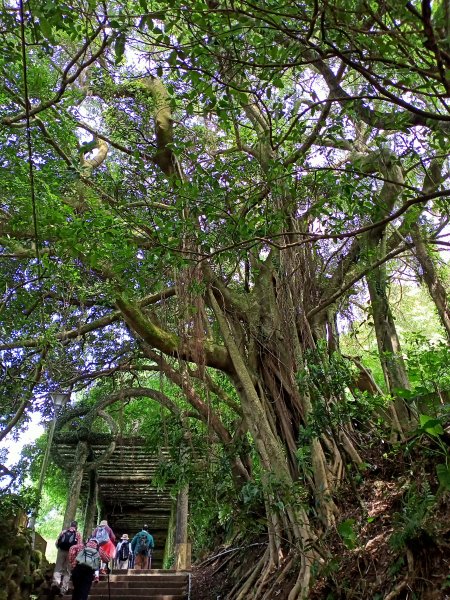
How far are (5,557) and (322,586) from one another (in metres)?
3.85

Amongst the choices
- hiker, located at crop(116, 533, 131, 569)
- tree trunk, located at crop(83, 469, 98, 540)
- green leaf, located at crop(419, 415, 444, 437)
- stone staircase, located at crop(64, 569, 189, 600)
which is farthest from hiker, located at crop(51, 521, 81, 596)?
green leaf, located at crop(419, 415, 444, 437)

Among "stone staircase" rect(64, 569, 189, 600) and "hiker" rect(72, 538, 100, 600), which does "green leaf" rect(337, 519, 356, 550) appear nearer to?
"hiker" rect(72, 538, 100, 600)

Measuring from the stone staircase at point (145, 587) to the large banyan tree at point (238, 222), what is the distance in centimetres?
214

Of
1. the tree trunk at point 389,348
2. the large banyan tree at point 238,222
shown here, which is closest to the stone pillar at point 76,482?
the large banyan tree at point 238,222

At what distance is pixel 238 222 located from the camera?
3389mm

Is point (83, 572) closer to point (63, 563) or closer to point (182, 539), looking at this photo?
point (63, 563)

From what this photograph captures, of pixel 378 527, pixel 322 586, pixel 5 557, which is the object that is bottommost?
pixel 322 586

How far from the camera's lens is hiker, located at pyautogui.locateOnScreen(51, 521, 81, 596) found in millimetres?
6641

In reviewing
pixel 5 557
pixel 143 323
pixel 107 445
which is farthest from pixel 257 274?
pixel 107 445

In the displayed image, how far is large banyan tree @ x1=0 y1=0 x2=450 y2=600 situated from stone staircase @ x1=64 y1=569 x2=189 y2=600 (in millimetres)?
2137

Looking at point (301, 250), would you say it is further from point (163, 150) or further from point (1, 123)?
point (1, 123)

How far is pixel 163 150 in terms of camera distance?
5477mm

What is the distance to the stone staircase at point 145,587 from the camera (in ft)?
22.6

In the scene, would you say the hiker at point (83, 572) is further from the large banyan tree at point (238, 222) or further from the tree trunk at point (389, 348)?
the tree trunk at point (389, 348)
